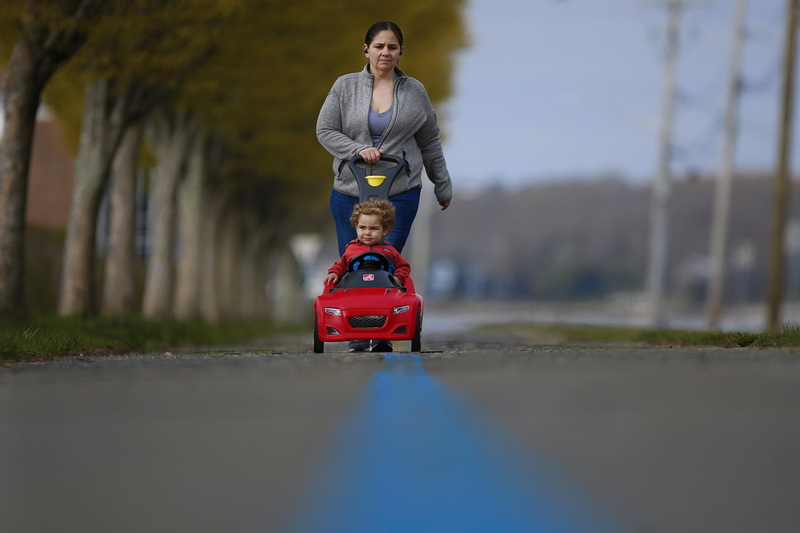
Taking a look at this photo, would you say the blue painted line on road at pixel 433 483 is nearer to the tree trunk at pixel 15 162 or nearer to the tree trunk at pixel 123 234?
the tree trunk at pixel 15 162

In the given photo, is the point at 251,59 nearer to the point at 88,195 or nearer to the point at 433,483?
the point at 88,195

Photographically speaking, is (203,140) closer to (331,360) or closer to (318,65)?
(318,65)

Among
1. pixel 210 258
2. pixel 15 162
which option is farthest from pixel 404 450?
pixel 210 258

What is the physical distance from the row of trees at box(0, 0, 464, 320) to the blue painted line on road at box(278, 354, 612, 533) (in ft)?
40.5

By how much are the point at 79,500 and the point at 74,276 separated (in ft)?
55.4

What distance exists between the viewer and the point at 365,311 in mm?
7090

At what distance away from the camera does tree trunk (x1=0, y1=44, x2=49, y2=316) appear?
1666cm

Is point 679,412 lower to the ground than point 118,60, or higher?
lower

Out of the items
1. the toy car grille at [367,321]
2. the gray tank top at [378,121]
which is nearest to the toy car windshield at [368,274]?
the toy car grille at [367,321]

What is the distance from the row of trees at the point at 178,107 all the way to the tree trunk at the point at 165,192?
3cm

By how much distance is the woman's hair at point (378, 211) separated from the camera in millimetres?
7266

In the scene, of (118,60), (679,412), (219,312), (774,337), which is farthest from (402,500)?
(219,312)

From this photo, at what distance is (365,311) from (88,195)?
14958 mm

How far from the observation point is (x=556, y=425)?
4.99m
